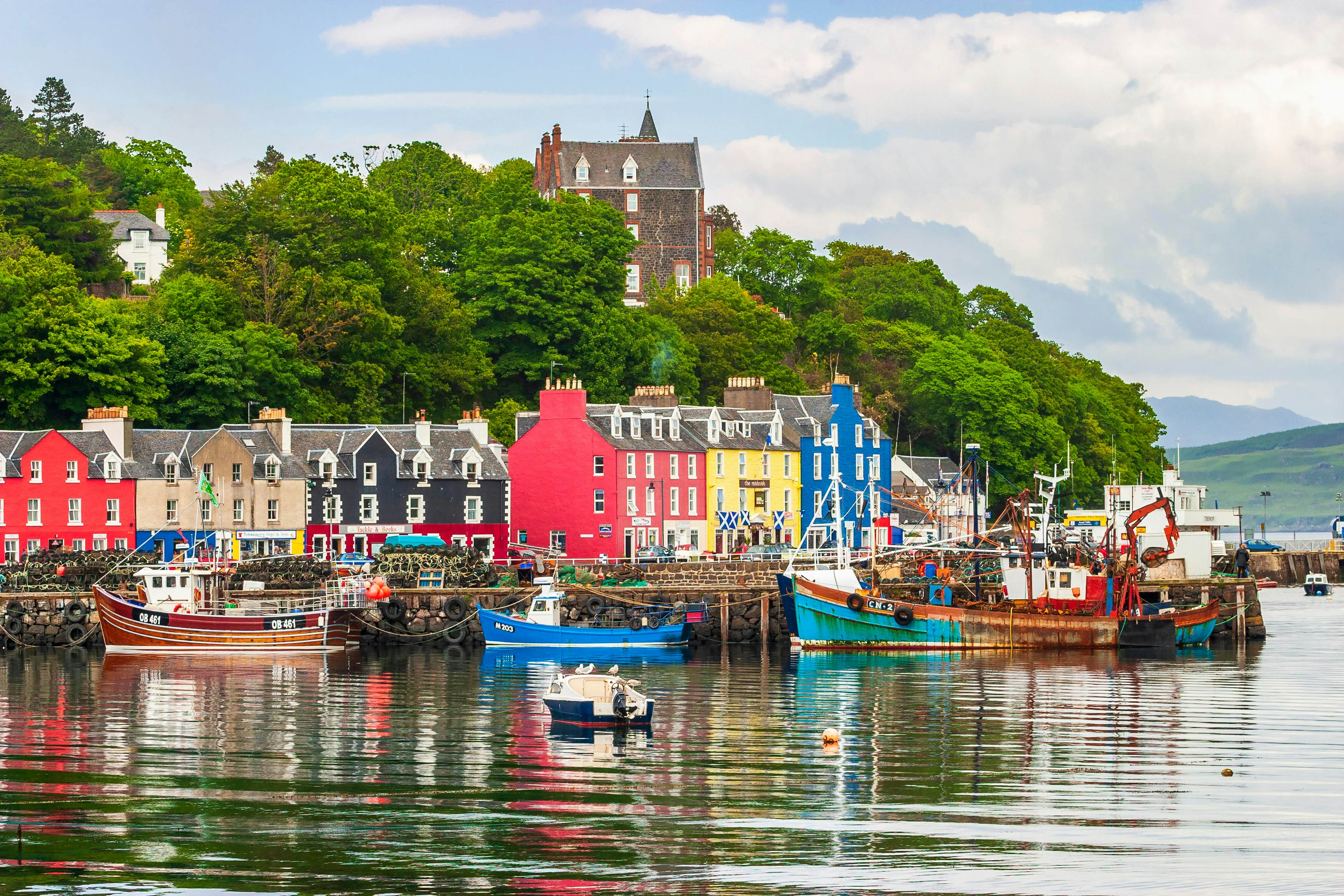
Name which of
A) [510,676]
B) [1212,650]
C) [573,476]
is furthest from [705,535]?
[510,676]

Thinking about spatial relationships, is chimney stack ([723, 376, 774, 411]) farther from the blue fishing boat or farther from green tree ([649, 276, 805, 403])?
the blue fishing boat

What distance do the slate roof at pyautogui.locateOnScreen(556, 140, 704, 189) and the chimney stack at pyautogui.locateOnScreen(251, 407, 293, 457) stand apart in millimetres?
58150

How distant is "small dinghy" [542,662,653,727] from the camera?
140ft

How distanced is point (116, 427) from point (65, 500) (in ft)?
13.6

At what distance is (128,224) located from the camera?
135m

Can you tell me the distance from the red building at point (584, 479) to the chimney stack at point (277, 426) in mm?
11580

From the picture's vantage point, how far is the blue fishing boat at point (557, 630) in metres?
68.5

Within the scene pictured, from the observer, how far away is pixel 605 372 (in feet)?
363

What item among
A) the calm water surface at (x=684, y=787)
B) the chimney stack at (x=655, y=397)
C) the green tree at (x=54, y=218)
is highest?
the green tree at (x=54, y=218)

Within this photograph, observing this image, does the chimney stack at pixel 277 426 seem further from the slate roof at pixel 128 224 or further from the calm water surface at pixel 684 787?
the slate roof at pixel 128 224

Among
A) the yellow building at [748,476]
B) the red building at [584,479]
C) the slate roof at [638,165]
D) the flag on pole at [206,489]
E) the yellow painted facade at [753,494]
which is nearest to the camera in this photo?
the flag on pole at [206,489]

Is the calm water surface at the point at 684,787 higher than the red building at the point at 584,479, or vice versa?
the red building at the point at 584,479

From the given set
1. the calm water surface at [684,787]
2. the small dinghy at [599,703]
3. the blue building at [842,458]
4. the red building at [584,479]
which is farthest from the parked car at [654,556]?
the small dinghy at [599,703]

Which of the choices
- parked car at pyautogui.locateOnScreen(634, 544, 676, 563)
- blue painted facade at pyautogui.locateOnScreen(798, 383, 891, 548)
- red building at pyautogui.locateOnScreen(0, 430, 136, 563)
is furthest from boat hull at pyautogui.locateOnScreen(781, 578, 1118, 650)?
red building at pyautogui.locateOnScreen(0, 430, 136, 563)
